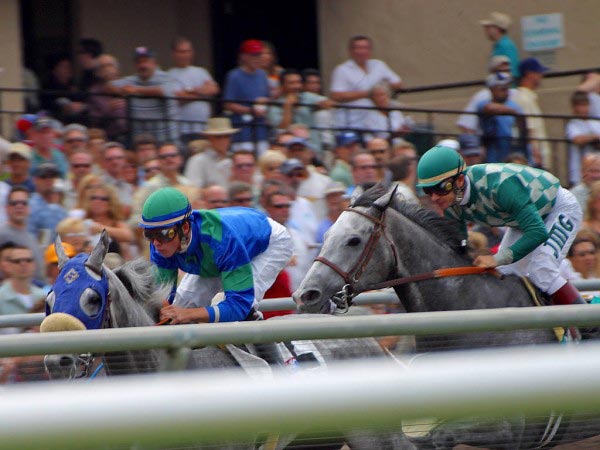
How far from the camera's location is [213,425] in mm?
1476

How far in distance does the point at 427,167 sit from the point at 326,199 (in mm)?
2909

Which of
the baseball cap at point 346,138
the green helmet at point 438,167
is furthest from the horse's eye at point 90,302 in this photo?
the baseball cap at point 346,138

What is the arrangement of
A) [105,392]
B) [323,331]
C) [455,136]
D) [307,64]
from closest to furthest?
[105,392], [323,331], [455,136], [307,64]

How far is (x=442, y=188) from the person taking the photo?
17.1ft

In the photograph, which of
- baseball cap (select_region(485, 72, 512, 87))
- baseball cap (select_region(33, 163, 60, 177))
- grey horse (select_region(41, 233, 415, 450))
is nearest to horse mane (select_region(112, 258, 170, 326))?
grey horse (select_region(41, 233, 415, 450))

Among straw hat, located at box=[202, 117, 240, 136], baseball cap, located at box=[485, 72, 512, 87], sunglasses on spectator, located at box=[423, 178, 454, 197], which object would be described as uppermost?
baseball cap, located at box=[485, 72, 512, 87]

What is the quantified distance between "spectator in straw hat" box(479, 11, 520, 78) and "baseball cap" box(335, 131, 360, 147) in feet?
7.35

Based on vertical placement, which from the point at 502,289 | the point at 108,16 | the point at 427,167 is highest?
the point at 108,16

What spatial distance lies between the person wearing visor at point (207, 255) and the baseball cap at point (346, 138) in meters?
5.25

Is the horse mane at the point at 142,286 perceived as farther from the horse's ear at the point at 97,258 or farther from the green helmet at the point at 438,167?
the green helmet at the point at 438,167

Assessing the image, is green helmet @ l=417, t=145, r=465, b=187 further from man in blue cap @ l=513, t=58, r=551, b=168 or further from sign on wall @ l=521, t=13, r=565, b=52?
sign on wall @ l=521, t=13, r=565, b=52

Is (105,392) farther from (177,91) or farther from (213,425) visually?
(177,91)

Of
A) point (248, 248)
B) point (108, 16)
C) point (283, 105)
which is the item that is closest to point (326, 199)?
point (283, 105)

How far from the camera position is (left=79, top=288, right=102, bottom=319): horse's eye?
13.4 ft
